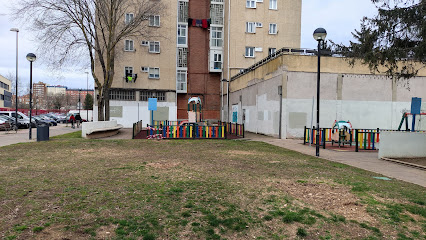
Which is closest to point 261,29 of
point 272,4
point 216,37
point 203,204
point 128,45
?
point 272,4

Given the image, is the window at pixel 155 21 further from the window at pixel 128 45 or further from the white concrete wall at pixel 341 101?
the white concrete wall at pixel 341 101

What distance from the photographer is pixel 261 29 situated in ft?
121

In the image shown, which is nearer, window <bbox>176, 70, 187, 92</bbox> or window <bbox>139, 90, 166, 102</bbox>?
window <bbox>139, 90, 166, 102</bbox>

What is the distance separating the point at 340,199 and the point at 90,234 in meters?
4.60

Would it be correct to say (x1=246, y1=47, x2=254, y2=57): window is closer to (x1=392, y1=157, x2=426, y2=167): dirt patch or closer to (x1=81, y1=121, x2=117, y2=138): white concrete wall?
(x1=81, y1=121, x2=117, y2=138): white concrete wall

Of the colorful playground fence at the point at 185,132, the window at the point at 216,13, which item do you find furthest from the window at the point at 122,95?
the colorful playground fence at the point at 185,132

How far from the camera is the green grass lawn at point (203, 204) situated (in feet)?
14.2

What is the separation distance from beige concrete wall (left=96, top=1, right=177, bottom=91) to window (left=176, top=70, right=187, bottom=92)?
2.17m

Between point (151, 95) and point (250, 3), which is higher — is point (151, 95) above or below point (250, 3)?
below

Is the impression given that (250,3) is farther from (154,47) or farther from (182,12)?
(154,47)

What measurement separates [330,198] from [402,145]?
8.47 m

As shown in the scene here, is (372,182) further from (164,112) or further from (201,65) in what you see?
(201,65)

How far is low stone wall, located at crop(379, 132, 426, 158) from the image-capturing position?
1233 centimetres

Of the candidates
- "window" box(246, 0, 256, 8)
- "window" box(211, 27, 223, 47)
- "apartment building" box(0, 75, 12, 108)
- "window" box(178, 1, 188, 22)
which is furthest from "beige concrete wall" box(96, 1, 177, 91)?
"apartment building" box(0, 75, 12, 108)
